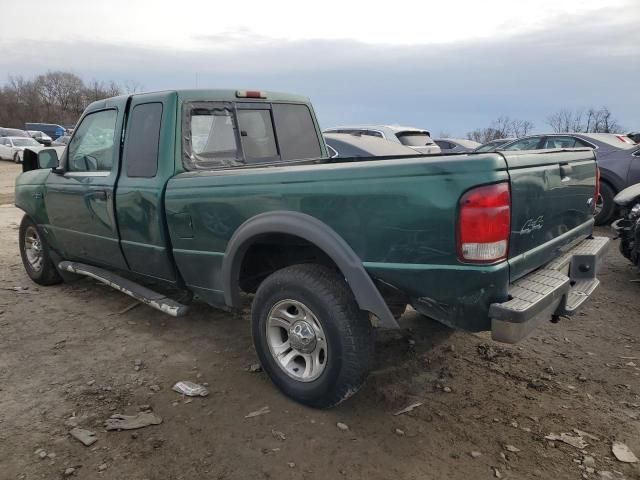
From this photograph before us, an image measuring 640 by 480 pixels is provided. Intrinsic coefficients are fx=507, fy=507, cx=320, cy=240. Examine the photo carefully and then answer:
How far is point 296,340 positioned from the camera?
302cm

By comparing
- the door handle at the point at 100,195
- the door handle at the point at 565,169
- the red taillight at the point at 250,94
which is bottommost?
the door handle at the point at 100,195

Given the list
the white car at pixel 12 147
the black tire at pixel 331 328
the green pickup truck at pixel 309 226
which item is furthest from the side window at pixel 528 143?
the white car at pixel 12 147

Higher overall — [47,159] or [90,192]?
[47,159]

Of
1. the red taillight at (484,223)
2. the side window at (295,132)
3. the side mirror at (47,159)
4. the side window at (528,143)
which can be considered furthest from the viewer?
the side window at (528,143)

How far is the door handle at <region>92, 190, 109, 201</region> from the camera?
4.11 metres

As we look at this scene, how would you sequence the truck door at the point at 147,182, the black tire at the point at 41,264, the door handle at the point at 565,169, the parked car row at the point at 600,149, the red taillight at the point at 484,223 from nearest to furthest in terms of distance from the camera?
the red taillight at the point at 484,223 < the door handle at the point at 565,169 < the truck door at the point at 147,182 < the black tire at the point at 41,264 < the parked car row at the point at 600,149

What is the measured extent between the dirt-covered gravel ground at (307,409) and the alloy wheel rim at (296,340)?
0.77 ft

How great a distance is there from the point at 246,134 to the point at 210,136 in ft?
1.09

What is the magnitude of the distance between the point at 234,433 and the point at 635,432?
7.38 ft

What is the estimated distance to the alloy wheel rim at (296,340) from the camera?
116 inches

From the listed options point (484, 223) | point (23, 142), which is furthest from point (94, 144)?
point (23, 142)

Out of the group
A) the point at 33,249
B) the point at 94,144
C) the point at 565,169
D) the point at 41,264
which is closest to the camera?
the point at 565,169

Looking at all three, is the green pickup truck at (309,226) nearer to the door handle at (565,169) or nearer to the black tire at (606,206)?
the door handle at (565,169)

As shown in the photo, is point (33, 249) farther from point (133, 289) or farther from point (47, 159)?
point (133, 289)
